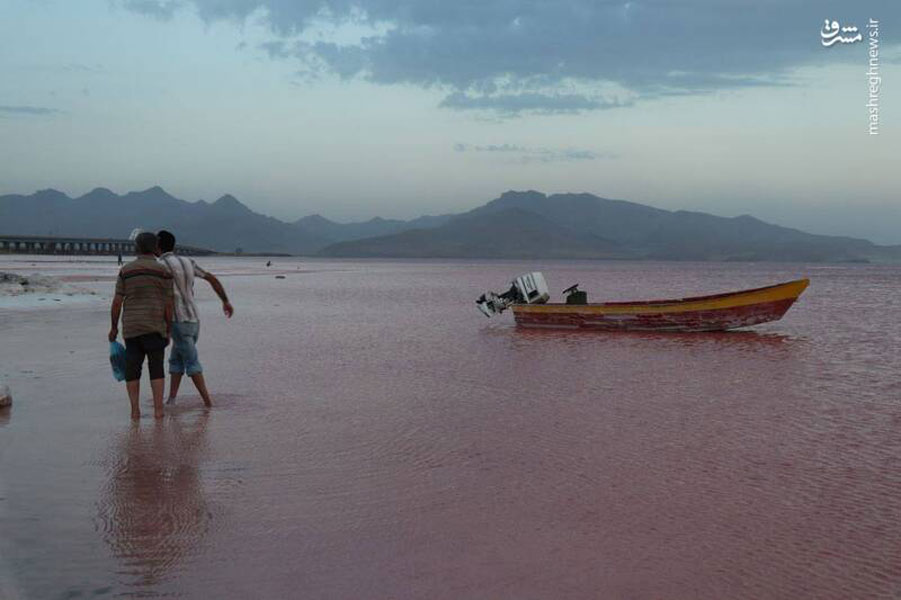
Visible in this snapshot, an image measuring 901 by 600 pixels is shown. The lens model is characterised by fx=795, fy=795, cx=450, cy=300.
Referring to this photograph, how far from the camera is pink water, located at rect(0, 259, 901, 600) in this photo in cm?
470

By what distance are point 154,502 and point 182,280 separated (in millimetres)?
3448

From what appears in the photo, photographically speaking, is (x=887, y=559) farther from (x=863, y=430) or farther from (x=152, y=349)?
(x=152, y=349)

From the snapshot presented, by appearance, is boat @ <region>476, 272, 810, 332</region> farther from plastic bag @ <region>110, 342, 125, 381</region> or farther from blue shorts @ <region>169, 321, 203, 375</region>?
plastic bag @ <region>110, 342, 125, 381</region>

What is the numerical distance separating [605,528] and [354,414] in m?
4.58

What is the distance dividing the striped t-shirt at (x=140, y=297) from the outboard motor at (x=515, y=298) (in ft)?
49.7

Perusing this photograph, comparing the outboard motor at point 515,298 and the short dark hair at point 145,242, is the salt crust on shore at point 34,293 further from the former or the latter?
the short dark hair at point 145,242

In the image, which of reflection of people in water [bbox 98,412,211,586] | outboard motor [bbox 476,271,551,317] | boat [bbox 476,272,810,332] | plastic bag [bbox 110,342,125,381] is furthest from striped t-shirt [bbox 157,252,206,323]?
outboard motor [bbox 476,271,551,317]

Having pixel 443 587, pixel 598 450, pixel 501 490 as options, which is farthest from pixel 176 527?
pixel 598 450

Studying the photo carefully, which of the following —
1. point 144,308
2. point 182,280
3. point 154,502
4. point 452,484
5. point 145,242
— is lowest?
point 452,484

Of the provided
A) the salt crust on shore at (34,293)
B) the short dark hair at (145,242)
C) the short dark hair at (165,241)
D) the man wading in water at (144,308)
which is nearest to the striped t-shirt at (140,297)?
the man wading in water at (144,308)

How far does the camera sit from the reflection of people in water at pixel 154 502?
4859mm

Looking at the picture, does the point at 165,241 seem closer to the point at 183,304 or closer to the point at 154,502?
the point at 183,304

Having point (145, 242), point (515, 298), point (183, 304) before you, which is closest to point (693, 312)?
point (515, 298)

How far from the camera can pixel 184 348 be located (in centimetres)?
912
